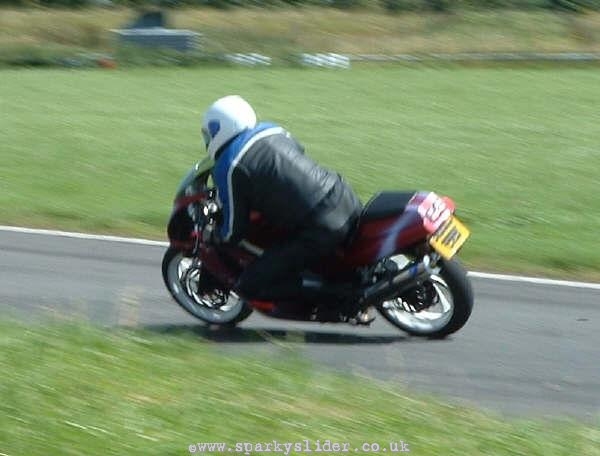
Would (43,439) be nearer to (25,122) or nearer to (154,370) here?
(154,370)

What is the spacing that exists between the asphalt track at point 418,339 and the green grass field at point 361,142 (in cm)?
146

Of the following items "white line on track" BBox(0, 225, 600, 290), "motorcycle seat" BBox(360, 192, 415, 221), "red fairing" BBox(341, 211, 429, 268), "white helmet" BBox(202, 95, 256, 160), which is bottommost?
"white line on track" BBox(0, 225, 600, 290)

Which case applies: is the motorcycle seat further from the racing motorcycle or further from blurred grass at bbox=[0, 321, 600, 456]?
blurred grass at bbox=[0, 321, 600, 456]

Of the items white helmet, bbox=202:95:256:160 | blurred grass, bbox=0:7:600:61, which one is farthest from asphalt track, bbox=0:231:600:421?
blurred grass, bbox=0:7:600:61

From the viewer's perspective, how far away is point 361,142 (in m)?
18.7

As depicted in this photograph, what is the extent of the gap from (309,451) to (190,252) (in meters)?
4.28

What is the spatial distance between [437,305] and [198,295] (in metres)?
1.70

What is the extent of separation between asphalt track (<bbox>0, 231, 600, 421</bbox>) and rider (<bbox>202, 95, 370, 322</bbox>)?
44 centimetres

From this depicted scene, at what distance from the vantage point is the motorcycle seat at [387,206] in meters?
8.66

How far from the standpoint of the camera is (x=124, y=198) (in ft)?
48.7

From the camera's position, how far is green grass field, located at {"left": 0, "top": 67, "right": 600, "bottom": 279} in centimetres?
1349

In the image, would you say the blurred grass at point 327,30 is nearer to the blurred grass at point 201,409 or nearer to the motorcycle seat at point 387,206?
the motorcycle seat at point 387,206

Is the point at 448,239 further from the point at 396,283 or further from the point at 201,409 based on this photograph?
the point at 201,409

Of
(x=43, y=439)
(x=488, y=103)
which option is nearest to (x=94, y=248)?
(x=43, y=439)
